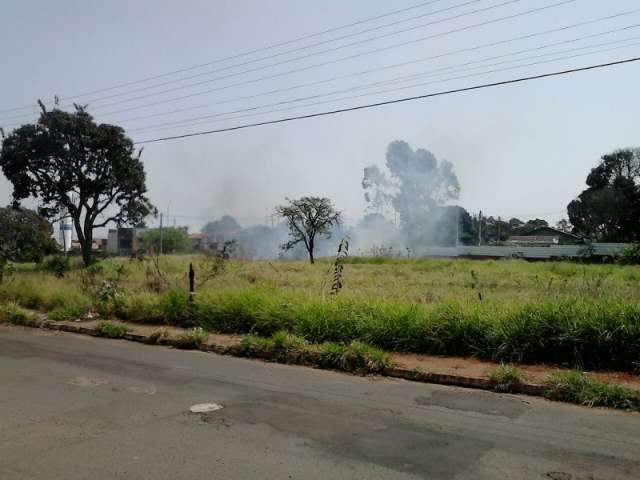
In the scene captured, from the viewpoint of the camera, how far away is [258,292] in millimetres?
12359

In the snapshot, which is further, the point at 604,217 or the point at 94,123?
the point at 604,217

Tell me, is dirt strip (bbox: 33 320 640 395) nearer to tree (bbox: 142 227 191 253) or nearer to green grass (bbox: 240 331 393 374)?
green grass (bbox: 240 331 393 374)

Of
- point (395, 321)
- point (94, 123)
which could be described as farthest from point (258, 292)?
point (94, 123)

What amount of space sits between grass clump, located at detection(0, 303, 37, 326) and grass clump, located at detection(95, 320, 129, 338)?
270cm

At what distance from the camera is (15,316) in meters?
14.5

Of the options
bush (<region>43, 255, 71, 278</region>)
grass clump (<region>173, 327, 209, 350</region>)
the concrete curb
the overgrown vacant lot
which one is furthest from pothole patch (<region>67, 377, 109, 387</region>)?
bush (<region>43, 255, 71, 278</region>)

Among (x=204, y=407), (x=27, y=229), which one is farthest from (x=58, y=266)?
(x=27, y=229)

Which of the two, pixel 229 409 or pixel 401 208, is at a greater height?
pixel 401 208

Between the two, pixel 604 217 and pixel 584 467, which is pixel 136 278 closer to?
pixel 584 467

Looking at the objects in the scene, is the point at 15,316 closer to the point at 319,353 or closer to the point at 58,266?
the point at 319,353

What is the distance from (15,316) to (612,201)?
51868 mm

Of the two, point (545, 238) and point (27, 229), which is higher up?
point (27, 229)

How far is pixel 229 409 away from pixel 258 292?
6.11 metres

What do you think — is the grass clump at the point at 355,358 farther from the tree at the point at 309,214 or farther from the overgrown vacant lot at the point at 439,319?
the tree at the point at 309,214
